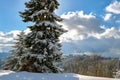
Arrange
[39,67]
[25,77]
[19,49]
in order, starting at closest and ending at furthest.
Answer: [25,77], [39,67], [19,49]

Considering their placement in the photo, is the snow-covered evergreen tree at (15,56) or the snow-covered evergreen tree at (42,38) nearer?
the snow-covered evergreen tree at (42,38)

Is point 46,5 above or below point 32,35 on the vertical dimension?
above

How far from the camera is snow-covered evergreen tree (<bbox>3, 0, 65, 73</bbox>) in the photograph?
1812 cm

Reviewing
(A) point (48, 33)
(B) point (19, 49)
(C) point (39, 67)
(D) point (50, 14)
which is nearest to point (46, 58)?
(C) point (39, 67)

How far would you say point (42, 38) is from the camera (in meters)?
18.7

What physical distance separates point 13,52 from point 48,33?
54.1 ft

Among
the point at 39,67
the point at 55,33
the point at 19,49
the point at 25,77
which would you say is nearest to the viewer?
the point at 25,77

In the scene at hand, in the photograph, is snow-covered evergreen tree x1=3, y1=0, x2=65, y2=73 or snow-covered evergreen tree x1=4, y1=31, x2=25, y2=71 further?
snow-covered evergreen tree x1=4, y1=31, x2=25, y2=71

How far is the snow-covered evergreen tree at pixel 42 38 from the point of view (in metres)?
18.1

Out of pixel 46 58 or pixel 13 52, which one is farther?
pixel 13 52

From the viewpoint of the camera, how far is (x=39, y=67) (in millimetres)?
17922

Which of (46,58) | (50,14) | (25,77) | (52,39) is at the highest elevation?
(50,14)

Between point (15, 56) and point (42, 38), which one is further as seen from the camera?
point (15, 56)

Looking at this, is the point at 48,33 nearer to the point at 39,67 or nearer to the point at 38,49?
the point at 38,49
